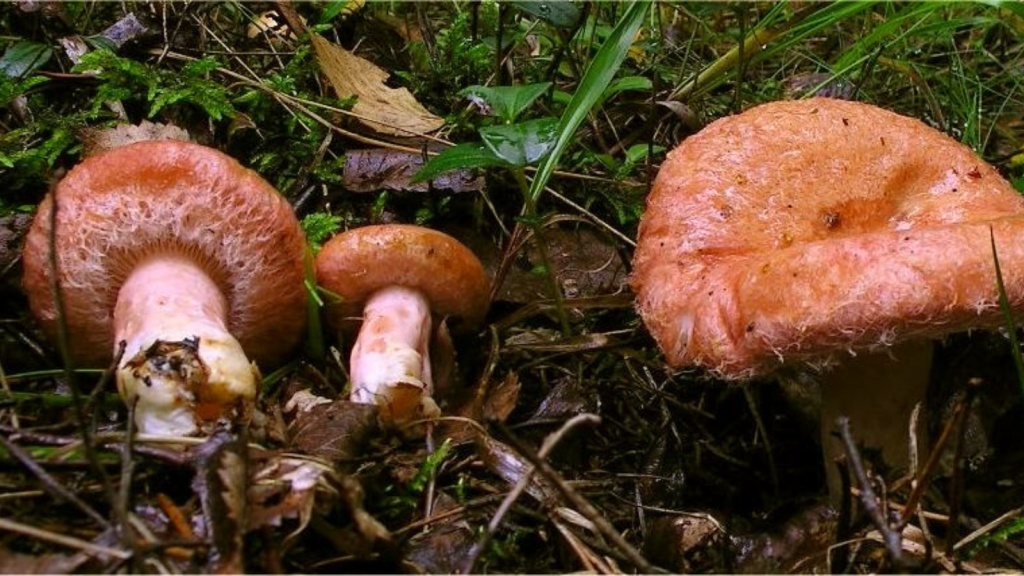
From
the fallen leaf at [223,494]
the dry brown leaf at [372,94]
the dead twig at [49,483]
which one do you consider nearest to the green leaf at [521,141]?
the dry brown leaf at [372,94]

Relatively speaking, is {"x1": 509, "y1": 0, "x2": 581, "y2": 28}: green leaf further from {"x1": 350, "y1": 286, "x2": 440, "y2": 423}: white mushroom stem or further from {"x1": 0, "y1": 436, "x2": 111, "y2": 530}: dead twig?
{"x1": 0, "y1": 436, "x2": 111, "y2": 530}: dead twig

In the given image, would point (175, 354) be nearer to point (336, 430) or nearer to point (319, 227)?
point (336, 430)

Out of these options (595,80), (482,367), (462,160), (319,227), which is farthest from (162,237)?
(595,80)

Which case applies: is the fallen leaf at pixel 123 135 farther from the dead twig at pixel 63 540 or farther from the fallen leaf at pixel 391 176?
the dead twig at pixel 63 540

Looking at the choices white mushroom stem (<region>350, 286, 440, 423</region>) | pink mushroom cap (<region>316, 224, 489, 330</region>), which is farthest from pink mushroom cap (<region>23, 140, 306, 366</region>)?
white mushroom stem (<region>350, 286, 440, 423</region>)

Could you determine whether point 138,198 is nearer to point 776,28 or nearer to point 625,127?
point 625,127

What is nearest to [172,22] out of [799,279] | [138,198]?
[138,198]
